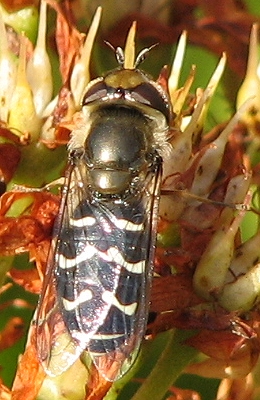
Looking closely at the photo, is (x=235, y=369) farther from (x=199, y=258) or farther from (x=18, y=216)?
(x=18, y=216)

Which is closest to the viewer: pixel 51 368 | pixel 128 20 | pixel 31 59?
pixel 51 368

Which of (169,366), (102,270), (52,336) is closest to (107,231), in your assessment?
(102,270)

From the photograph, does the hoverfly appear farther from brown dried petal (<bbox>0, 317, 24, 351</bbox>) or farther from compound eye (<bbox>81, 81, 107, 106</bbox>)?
brown dried petal (<bbox>0, 317, 24, 351</bbox>)

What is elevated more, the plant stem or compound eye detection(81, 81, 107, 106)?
compound eye detection(81, 81, 107, 106)

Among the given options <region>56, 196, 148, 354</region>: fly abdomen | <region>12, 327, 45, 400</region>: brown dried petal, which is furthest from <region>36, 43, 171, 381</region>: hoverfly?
<region>12, 327, 45, 400</region>: brown dried petal

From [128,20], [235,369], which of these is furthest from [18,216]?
[128,20]

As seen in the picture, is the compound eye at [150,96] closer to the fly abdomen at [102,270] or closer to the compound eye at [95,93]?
the compound eye at [95,93]

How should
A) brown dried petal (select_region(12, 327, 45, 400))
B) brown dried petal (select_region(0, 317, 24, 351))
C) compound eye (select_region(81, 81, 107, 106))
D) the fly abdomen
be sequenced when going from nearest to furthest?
the fly abdomen → brown dried petal (select_region(12, 327, 45, 400)) → compound eye (select_region(81, 81, 107, 106)) → brown dried petal (select_region(0, 317, 24, 351))
